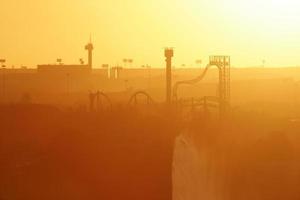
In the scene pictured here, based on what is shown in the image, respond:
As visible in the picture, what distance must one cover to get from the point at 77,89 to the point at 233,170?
8211 cm

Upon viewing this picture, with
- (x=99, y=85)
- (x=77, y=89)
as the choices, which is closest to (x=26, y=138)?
(x=77, y=89)

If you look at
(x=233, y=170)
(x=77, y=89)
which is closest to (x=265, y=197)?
(x=233, y=170)

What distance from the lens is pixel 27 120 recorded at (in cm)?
3594

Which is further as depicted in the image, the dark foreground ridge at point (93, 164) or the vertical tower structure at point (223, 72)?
the vertical tower structure at point (223, 72)

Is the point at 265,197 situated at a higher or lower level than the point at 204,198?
lower

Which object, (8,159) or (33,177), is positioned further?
(8,159)

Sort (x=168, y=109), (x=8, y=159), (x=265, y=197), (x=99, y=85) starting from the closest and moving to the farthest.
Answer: (x=265, y=197), (x=8, y=159), (x=168, y=109), (x=99, y=85)

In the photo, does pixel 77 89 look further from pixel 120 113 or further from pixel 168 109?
pixel 120 113

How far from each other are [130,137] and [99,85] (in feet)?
288

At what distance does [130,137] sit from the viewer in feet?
78.3

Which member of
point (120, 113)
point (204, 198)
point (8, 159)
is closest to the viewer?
point (204, 198)

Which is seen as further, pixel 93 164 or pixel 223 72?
pixel 223 72

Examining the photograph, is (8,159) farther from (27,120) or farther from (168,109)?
(168,109)

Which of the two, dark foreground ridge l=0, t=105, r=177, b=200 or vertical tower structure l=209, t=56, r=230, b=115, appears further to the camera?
vertical tower structure l=209, t=56, r=230, b=115
